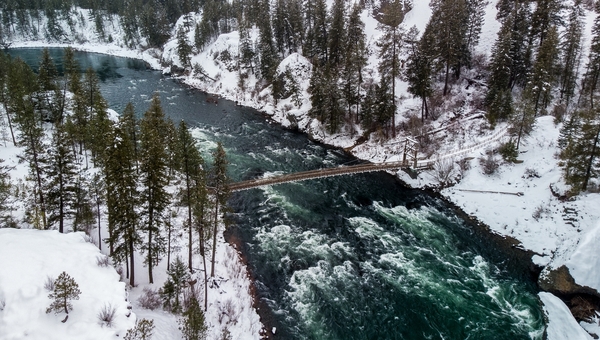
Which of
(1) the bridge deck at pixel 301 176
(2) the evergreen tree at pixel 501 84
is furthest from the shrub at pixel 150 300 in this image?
(2) the evergreen tree at pixel 501 84

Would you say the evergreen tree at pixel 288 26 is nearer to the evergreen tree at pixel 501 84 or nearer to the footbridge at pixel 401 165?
the evergreen tree at pixel 501 84

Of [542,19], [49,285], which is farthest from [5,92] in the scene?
[542,19]

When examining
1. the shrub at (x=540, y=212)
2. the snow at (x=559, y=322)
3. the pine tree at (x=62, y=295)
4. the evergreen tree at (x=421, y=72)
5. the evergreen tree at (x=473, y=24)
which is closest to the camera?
the pine tree at (x=62, y=295)

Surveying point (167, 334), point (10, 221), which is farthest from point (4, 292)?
point (10, 221)

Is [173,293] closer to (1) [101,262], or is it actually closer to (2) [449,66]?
(1) [101,262]

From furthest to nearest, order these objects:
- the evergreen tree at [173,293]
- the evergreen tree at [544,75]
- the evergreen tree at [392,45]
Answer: the evergreen tree at [544,75] < the evergreen tree at [392,45] < the evergreen tree at [173,293]

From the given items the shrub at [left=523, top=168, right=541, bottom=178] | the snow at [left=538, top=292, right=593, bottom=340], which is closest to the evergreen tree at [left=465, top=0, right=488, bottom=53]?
the shrub at [left=523, top=168, right=541, bottom=178]
